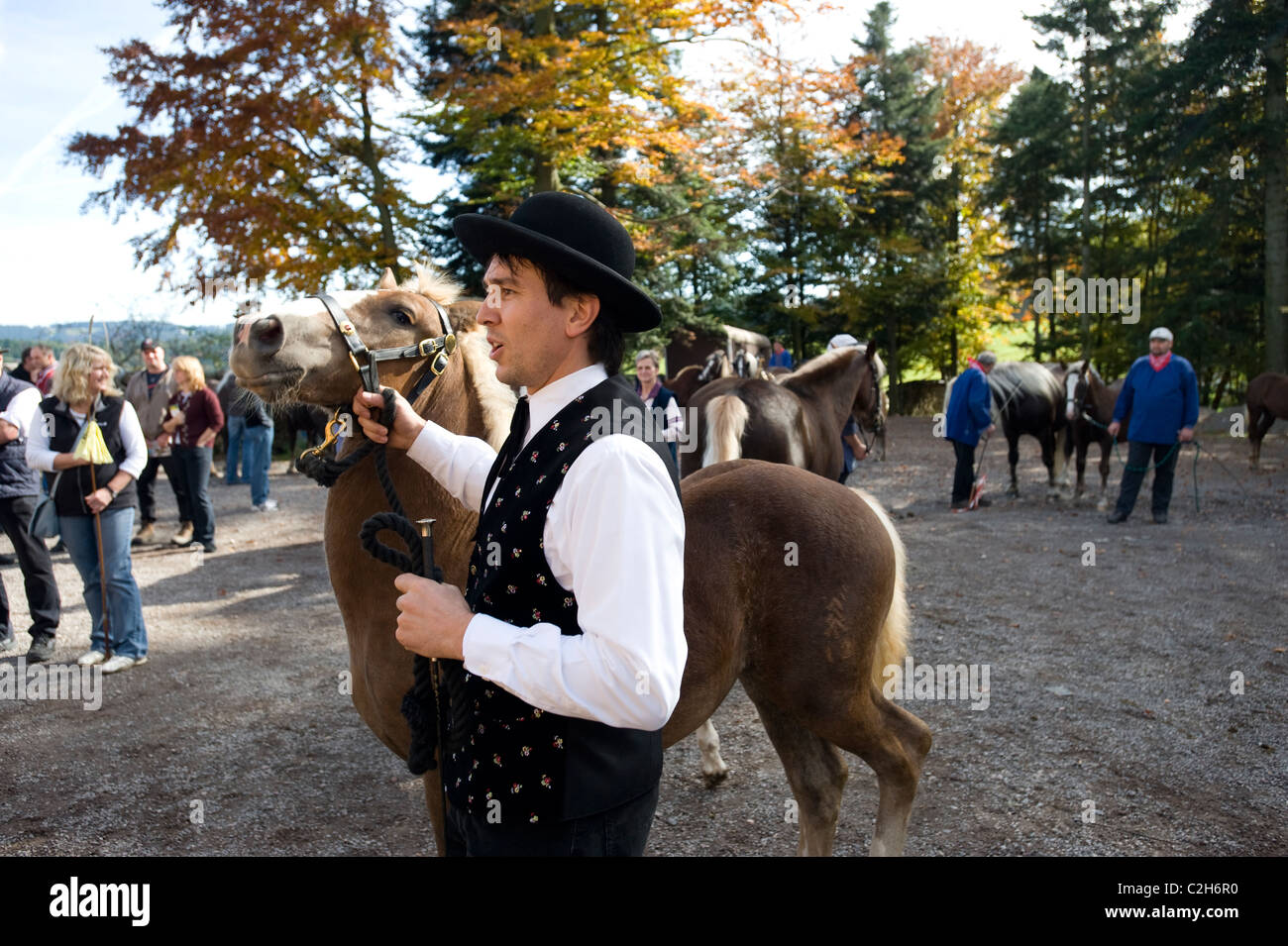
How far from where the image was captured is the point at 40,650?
6176 millimetres

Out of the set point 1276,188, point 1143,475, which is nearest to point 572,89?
point 1143,475

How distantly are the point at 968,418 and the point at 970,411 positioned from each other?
0.33ft

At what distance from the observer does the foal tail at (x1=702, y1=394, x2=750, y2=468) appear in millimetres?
6926

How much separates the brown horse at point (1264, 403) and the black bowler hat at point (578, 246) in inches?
608

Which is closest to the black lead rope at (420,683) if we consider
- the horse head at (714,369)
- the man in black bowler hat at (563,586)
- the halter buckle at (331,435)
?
the man in black bowler hat at (563,586)

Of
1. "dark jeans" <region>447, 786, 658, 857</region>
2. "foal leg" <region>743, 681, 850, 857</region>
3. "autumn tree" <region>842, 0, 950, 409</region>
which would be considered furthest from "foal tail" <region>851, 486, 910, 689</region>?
"autumn tree" <region>842, 0, 950, 409</region>

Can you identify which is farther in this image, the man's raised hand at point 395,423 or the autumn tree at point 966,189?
the autumn tree at point 966,189

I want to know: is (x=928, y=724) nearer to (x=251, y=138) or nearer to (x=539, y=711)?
(x=539, y=711)

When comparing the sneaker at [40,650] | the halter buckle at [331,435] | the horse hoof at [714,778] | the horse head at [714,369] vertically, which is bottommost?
the horse hoof at [714,778]

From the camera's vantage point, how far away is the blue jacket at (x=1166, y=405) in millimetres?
10320

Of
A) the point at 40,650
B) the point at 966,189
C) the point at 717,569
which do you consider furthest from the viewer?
the point at 966,189

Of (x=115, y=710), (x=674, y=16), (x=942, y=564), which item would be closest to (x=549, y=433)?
(x=115, y=710)

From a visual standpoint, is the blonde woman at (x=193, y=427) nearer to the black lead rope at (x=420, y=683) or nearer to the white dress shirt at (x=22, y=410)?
the white dress shirt at (x=22, y=410)

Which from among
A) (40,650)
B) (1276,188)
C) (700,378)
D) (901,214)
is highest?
(901,214)
